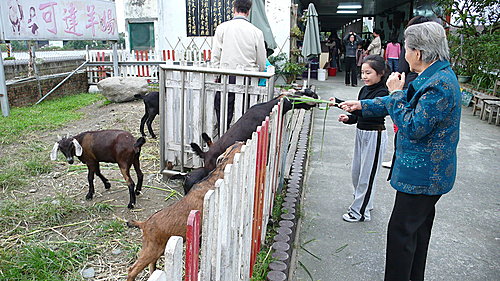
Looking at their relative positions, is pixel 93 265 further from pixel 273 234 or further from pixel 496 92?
pixel 496 92

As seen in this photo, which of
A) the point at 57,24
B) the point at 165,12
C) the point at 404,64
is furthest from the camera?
the point at 165,12

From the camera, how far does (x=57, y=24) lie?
9.51 meters

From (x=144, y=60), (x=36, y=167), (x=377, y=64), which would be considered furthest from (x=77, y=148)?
(x=144, y=60)

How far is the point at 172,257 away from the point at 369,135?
2886 mm

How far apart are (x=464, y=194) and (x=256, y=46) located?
10.6ft

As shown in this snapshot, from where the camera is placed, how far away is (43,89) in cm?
1059

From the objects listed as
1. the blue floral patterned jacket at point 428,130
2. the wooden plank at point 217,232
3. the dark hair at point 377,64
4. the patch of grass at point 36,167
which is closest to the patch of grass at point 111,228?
the patch of grass at point 36,167

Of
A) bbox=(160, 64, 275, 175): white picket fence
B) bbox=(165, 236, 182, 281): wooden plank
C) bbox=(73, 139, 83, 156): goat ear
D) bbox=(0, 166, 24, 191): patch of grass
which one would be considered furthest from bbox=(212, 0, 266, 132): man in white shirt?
bbox=(165, 236, 182, 281): wooden plank

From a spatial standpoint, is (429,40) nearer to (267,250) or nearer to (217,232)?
(217,232)

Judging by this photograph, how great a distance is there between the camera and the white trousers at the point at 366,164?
3680 mm

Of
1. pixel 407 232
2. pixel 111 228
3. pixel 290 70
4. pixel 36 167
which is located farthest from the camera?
pixel 290 70

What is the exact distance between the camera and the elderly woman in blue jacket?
2.22m

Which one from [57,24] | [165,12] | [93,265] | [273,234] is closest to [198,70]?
[273,234]

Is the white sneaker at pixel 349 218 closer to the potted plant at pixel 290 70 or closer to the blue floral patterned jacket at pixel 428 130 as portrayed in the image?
the blue floral patterned jacket at pixel 428 130
